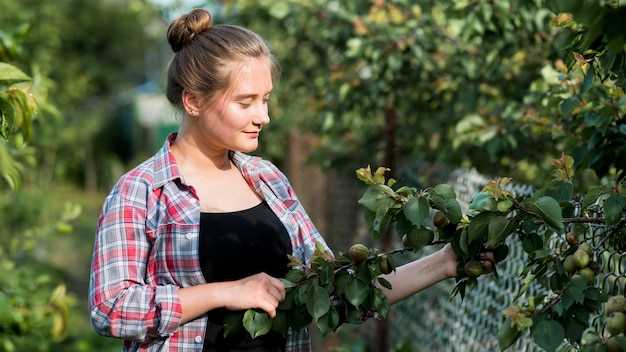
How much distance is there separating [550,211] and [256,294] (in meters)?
0.69

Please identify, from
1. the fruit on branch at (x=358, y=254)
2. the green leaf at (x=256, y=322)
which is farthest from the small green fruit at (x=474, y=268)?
the green leaf at (x=256, y=322)

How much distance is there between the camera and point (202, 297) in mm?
2330

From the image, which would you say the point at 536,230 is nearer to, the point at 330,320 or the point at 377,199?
the point at 377,199

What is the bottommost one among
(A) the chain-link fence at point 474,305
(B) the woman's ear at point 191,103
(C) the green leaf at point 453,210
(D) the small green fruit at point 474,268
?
(A) the chain-link fence at point 474,305

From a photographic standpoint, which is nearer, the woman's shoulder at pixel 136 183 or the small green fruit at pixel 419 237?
the small green fruit at pixel 419 237

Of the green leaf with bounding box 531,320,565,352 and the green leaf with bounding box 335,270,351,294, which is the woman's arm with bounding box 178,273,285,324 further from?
the green leaf with bounding box 531,320,565,352

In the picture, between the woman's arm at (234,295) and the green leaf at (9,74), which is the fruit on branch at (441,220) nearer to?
the woman's arm at (234,295)

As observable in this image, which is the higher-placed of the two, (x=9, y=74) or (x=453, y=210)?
(x=9, y=74)

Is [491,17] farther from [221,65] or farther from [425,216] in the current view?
[425,216]

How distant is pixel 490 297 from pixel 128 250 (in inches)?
63.8

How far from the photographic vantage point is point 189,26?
8.75 feet

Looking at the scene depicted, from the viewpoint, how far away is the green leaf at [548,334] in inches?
76.3

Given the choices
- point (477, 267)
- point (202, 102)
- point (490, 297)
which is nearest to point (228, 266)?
point (202, 102)

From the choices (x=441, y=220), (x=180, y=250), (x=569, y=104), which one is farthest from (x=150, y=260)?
(x=569, y=104)
